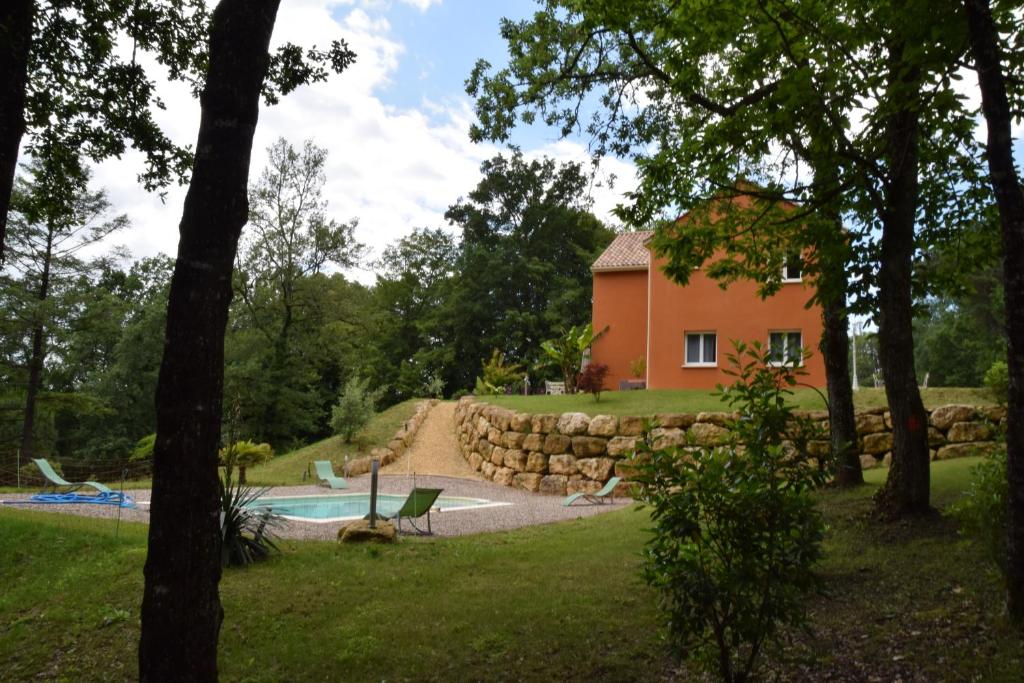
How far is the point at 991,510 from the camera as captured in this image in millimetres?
5102

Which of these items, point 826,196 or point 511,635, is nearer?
point 511,635

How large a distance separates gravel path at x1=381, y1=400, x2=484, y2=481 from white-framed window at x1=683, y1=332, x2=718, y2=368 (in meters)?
A: 7.91

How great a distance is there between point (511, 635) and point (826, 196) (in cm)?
566

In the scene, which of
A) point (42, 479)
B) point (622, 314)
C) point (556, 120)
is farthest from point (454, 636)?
point (622, 314)

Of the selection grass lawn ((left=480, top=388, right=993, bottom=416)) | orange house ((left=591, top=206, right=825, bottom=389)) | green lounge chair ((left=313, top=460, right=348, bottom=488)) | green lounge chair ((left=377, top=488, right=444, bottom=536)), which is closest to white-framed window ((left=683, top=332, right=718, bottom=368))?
orange house ((left=591, top=206, right=825, bottom=389))

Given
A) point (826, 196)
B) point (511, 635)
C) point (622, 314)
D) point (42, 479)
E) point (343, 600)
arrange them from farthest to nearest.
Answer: point (622, 314)
point (42, 479)
point (826, 196)
point (343, 600)
point (511, 635)

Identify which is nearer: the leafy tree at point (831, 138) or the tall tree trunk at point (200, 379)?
the tall tree trunk at point (200, 379)

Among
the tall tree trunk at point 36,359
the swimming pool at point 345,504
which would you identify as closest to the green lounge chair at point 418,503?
the swimming pool at point 345,504

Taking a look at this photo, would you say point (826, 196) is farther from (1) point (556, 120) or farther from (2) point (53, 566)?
(2) point (53, 566)

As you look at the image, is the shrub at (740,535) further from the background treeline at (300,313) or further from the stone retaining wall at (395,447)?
the stone retaining wall at (395,447)

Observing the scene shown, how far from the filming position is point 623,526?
10.2 m

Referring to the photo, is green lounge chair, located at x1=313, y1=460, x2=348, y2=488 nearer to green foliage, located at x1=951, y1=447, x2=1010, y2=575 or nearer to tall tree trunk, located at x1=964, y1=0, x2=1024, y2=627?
green foliage, located at x1=951, y1=447, x2=1010, y2=575

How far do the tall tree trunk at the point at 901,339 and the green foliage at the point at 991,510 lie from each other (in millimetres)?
2110

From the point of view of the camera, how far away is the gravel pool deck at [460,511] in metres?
11.4
